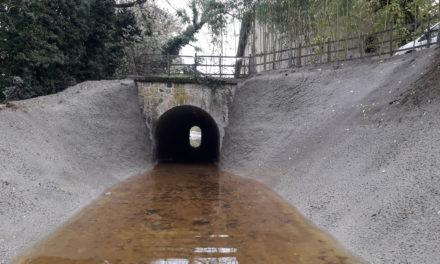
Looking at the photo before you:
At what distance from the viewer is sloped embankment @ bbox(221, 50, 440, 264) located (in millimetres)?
5207

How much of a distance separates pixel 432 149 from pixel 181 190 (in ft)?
21.7

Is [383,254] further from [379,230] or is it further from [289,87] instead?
[289,87]

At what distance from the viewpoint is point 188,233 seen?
639cm

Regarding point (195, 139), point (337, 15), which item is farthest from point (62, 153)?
point (195, 139)

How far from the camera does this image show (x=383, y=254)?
482 centimetres

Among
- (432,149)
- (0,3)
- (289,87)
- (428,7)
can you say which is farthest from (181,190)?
(428,7)

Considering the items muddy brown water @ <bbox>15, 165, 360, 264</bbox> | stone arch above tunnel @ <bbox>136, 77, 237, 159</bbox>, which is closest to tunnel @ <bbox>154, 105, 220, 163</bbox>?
stone arch above tunnel @ <bbox>136, 77, 237, 159</bbox>

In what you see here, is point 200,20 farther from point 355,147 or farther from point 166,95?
point 355,147

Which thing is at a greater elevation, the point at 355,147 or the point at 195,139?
the point at 355,147

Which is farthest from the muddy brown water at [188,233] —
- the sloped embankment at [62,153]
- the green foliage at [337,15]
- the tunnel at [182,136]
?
the green foliage at [337,15]

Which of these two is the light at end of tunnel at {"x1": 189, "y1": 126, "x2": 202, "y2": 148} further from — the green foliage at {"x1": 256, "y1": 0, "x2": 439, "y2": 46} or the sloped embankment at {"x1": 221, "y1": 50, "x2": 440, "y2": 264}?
the sloped embankment at {"x1": 221, "y1": 50, "x2": 440, "y2": 264}

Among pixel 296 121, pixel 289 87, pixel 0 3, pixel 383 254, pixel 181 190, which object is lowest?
pixel 181 190

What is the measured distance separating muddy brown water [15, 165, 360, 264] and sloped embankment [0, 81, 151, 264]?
0.44 m

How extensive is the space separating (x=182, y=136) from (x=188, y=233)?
58.3 ft
